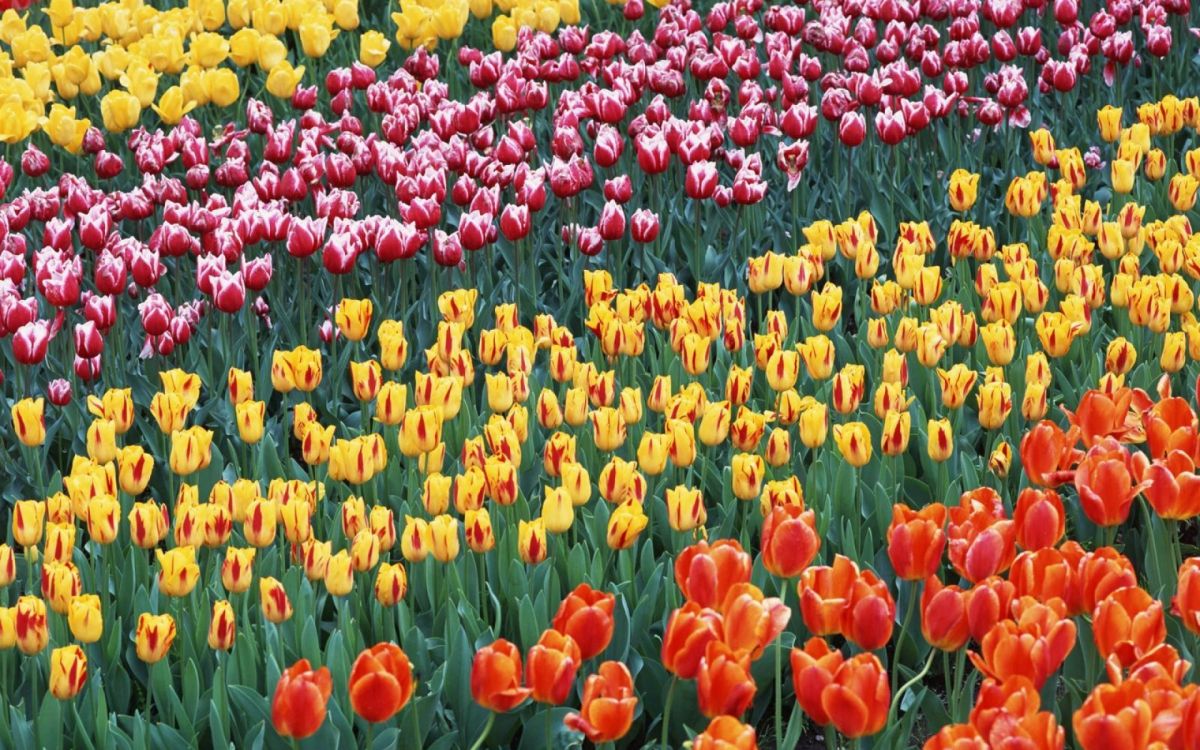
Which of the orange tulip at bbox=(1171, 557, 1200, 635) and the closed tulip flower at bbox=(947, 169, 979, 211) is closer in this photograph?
the orange tulip at bbox=(1171, 557, 1200, 635)

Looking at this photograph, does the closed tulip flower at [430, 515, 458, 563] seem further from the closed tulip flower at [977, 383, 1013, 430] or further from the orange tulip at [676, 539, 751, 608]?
the closed tulip flower at [977, 383, 1013, 430]

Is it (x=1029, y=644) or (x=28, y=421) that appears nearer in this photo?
(x=1029, y=644)

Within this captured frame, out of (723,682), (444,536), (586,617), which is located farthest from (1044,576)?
(444,536)

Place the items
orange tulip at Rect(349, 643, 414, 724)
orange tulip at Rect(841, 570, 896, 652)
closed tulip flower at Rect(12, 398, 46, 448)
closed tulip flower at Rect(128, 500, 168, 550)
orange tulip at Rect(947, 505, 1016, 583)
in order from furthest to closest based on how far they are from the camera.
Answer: closed tulip flower at Rect(12, 398, 46, 448) → closed tulip flower at Rect(128, 500, 168, 550) → orange tulip at Rect(947, 505, 1016, 583) → orange tulip at Rect(841, 570, 896, 652) → orange tulip at Rect(349, 643, 414, 724)

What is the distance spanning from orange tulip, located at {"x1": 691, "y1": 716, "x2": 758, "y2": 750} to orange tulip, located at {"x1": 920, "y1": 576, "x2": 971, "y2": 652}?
481 mm

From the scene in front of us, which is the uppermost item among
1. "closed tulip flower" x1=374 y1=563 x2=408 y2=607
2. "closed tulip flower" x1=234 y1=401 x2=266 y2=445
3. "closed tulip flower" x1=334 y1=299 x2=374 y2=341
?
"closed tulip flower" x1=234 y1=401 x2=266 y2=445

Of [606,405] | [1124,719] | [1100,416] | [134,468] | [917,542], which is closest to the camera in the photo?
[1124,719]

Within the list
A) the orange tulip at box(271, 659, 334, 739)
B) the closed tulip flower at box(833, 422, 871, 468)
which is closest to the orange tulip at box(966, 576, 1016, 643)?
the closed tulip flower at box(833, 422, 871, 468)

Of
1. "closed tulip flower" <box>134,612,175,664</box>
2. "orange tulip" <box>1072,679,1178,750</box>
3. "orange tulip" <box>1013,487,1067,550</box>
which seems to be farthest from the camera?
"closed tulip flower" <box>134,612,175,664</box>

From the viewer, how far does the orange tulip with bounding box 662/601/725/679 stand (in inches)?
87.8

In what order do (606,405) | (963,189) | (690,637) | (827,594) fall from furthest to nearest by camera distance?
(963,189) < (606,405) < (827,594) < (690,637)

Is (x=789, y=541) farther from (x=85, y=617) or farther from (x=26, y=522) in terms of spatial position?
(x=26, y=522)

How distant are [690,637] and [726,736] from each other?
0.73 feet

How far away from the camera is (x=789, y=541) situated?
8.29ft
